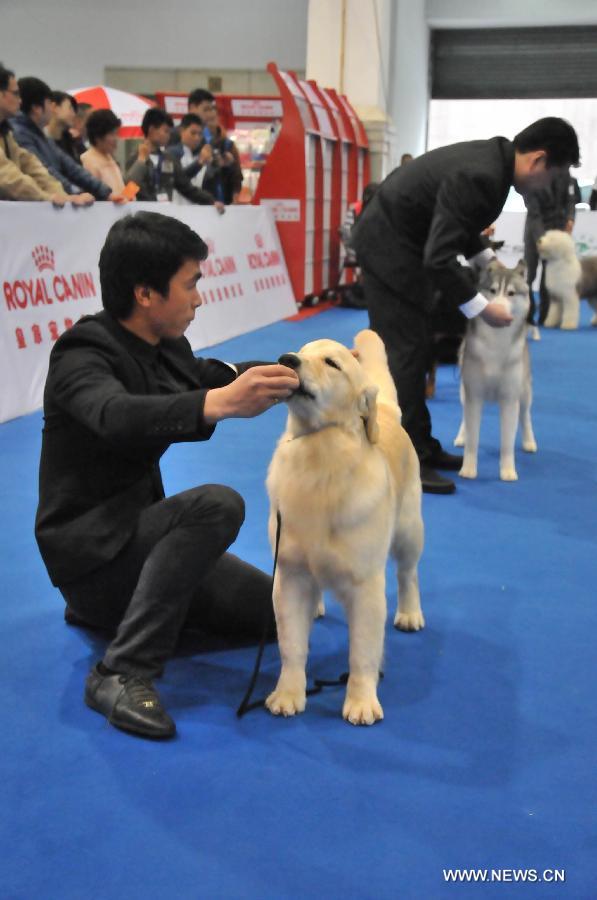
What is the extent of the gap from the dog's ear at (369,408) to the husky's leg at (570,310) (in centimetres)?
792

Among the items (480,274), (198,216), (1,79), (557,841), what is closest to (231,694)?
(557,841)

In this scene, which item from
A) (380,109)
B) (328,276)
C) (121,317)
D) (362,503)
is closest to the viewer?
(362,503)

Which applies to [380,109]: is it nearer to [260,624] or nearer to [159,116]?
[159,116]

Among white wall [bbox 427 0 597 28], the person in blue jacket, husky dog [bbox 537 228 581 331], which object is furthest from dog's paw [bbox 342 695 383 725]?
A: white wall [bbox 427 0 597 28]

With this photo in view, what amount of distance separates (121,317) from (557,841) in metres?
1.50

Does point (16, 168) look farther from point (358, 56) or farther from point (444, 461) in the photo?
point (358, 56)

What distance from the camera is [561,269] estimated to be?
368 inches

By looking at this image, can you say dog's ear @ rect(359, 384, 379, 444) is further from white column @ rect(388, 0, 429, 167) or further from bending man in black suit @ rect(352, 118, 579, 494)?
white column @ rect(388, 0, 429, 167)

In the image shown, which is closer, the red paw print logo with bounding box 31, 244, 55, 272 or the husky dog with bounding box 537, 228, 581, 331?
the red paw print logo with bounding box 31, 244, 55, 272

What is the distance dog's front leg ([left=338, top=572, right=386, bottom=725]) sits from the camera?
211cm

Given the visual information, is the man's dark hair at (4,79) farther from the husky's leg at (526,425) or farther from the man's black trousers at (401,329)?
the husky's leg at (526,425)

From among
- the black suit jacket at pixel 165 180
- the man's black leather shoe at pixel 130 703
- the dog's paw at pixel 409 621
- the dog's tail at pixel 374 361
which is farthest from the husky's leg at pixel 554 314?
the man's black leather shoe at pixel 130 703

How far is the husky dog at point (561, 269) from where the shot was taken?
9.32m

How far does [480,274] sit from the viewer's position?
15.2 ft
